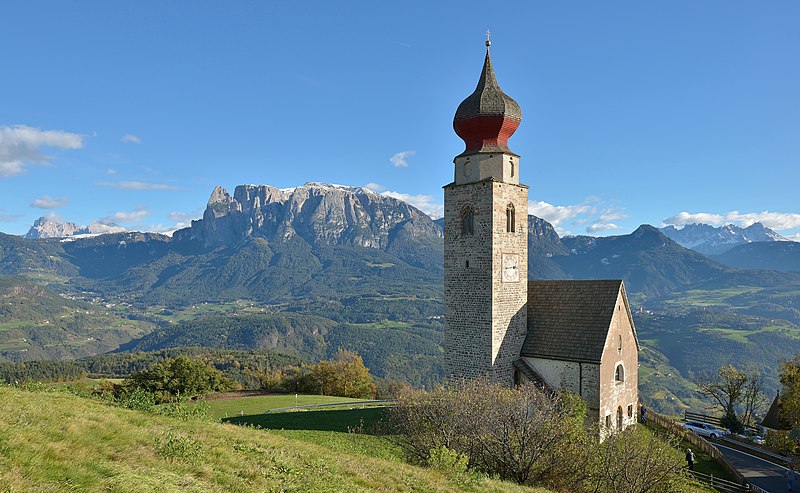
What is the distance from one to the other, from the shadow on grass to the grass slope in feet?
49.3

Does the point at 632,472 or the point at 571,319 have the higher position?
the point at 571,319

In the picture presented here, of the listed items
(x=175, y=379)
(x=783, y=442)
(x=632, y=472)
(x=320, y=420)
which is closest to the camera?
(x=632, y=472)

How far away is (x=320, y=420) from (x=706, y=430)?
36.5 meters

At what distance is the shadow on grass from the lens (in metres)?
31.5

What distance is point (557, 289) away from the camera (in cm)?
3266

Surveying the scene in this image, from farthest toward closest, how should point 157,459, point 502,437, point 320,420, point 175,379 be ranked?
point 175,379 → point 320,420 → point 502,437 → point 157,459

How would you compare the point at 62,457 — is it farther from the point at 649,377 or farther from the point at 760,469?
the point at 649,377

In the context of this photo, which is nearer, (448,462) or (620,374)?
(448,462)

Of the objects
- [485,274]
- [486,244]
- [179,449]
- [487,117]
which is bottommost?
[179,449]

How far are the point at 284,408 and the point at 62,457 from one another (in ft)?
121

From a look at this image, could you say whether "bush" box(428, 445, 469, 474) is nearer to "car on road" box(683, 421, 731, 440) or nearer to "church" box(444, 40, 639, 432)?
"church" box(444, 40, 639, 432)

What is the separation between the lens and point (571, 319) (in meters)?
30.9

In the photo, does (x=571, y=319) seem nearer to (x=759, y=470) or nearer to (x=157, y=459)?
(x=759, y=470)

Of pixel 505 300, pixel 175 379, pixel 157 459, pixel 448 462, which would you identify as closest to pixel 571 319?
pixel 505 300
